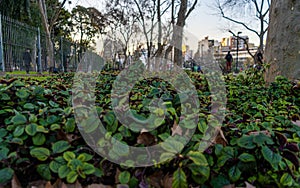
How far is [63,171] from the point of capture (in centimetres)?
83

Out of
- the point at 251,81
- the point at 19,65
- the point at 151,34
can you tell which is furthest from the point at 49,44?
the point at 251,81

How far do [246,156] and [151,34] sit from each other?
61.3 ft

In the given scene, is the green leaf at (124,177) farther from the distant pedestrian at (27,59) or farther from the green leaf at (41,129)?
the distant pedestrian at (27,59)

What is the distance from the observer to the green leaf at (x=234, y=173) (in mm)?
850

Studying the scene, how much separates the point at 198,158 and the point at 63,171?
16.3 inches

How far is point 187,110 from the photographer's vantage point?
1.09 m

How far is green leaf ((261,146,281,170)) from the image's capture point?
82 centimetres

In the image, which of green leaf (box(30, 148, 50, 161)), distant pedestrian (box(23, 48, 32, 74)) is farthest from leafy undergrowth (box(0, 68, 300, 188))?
distant pedestrian (box(23, 48, 32, 74))

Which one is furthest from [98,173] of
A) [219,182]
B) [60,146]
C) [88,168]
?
[219,182]

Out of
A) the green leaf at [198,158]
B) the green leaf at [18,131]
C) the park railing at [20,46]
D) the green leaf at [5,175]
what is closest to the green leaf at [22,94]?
the green leaf at [18,131]

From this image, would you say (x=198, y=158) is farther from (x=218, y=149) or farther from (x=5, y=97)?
(x=5, y=97)

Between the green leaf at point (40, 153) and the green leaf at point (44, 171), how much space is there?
3 centimetres

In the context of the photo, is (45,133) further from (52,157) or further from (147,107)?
(147,107)

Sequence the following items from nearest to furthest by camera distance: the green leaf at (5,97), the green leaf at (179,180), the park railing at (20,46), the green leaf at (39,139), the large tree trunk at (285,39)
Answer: the green leaf at (179,180) < the green leaf at (39,139) < the green leaf at (5,97) < the large tree trunk at (285,39) < the park railing at (20,46)
